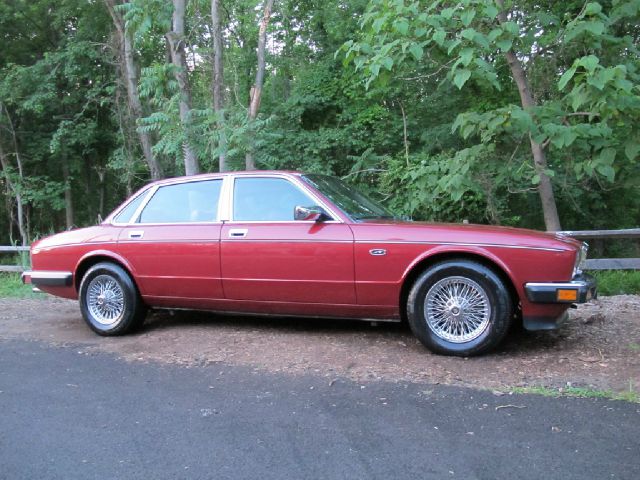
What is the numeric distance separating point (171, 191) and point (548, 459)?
448 cm

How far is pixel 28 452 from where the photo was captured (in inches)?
126

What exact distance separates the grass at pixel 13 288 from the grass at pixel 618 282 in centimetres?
898

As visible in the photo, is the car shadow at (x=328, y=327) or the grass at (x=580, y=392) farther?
the car shadow at (x=328, y=327)

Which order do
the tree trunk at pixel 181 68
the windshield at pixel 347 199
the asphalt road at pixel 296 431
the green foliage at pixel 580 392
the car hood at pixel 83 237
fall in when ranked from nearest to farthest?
the asphalt road at pixel 296 431 < the green foliage at pixel 580 392 < the windshield at pixel 347 199 < the car hood at pixel 83 237 < the tree trunk at pixel 181 68

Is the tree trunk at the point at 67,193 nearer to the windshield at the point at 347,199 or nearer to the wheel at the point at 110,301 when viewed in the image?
the wheel at the point at 110,301

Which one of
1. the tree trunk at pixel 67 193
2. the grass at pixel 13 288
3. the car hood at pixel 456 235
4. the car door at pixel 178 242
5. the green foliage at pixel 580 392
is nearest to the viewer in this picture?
the green foliage at pixel 580 392

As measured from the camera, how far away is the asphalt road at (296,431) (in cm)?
292

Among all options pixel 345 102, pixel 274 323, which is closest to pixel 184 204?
pixel 274 323

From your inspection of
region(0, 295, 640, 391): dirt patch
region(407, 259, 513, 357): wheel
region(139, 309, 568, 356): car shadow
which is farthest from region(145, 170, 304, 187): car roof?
region(407, 259, 513, 357): wheel

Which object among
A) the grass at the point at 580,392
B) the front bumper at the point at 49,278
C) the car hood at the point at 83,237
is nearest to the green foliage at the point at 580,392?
the grass at the point at 580,392

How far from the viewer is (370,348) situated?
5043 millimetres

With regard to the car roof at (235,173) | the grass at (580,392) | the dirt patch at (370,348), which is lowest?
the grass at (580,392)

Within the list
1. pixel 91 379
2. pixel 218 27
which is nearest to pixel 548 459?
pixel 91 379

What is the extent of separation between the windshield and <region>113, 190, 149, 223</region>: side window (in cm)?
192
